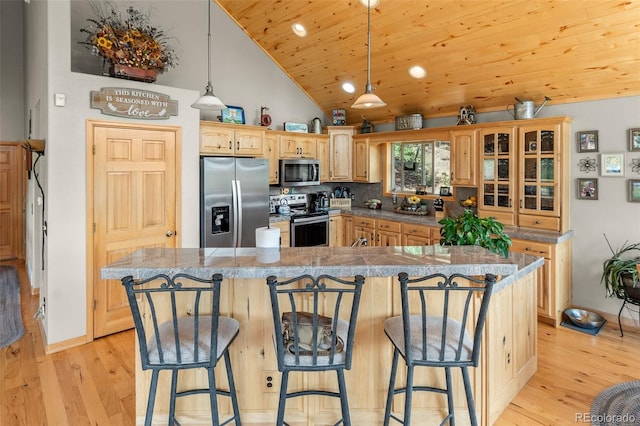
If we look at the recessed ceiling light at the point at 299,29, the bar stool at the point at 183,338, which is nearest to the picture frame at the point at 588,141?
the recessed ceiling light at the point at 299,29

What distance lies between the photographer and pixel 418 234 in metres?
5.19

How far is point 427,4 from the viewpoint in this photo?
3717 millimetres

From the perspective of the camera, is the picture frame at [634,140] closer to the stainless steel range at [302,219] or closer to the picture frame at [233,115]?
the stainless steel range at [302,219]

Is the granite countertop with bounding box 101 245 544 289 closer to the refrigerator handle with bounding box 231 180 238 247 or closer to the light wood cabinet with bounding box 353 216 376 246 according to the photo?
the refrigerator handle with bounding box 231 180 238 247

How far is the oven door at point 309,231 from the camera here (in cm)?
557

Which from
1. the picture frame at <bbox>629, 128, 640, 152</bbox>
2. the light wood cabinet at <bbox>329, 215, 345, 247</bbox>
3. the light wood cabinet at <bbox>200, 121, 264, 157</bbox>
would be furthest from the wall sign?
the picture frame at <bbox>629, 128, 640, 152</bbox>

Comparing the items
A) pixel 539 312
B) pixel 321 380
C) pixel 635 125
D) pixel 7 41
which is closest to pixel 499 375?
pixel 321 380

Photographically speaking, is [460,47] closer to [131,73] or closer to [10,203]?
[131,73]

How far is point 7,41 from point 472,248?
24.5 feet

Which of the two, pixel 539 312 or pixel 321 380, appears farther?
pixel 539 312

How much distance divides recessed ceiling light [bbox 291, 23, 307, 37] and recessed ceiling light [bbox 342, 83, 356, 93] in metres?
0.99

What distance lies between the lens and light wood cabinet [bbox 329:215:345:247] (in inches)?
240

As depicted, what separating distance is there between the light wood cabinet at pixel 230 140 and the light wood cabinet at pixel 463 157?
100 inches

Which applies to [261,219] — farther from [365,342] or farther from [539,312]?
[539,312]
